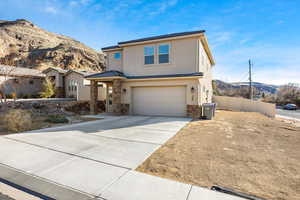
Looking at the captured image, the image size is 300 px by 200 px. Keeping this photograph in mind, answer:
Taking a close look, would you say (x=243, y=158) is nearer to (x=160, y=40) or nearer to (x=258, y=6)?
(x=160, y=40)

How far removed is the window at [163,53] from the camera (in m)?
10.3

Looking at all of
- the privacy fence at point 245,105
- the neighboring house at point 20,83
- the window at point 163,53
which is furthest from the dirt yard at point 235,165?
the neighboring house at point 20,83

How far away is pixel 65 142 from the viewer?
15.6ft

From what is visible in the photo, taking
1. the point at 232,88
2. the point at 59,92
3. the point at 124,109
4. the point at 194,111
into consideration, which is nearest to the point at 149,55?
the point at 124,109

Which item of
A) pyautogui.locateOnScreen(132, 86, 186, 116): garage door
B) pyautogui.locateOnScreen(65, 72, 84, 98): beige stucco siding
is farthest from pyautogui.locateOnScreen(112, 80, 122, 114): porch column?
pyautogui.locateOnScreen(65, 72, 84, 98): beige stucco siding

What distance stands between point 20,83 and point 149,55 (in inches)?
911

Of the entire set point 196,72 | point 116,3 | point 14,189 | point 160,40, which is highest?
point 116,3

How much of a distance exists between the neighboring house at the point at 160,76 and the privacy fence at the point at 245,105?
9.73 meters

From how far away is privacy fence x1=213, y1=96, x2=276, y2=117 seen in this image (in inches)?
600

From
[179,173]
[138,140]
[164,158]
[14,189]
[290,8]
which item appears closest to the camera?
[14,189]

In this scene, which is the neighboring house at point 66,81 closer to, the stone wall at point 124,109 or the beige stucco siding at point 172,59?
the stone wall at point 124,109

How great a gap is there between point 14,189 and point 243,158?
16.6 feet

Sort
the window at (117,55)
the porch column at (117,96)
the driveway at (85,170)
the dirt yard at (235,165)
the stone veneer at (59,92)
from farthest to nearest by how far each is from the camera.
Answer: the stone veneer at (59,92) < the window at (117,55) < the porch column at (117,96) < the dirt yard at (235,165) < the driveway at (85,170)

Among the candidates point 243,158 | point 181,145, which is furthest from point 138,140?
point 243,158
